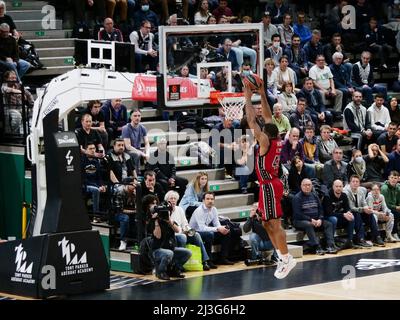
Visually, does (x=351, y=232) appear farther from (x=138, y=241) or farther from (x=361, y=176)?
(x=138, y=241)

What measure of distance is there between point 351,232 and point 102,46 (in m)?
6.91

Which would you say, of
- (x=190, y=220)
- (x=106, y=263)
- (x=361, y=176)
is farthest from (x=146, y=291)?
(x=361, y=176)

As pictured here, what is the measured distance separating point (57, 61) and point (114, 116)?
2555mm

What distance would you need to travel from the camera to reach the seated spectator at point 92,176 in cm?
2003

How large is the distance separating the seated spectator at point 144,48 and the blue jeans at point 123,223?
4.78m

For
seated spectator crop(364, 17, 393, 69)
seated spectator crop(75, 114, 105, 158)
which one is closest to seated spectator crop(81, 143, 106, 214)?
seated spectator crop(75, 114, 105, 158)

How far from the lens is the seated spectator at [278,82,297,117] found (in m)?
23.6

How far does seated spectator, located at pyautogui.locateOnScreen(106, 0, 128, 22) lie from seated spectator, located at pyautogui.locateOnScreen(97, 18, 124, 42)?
1247 millimetres

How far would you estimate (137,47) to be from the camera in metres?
23.7

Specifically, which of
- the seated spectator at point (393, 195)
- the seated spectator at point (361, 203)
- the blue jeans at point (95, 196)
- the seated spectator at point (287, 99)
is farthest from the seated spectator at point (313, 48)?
the blue jeans at point (95, 196)

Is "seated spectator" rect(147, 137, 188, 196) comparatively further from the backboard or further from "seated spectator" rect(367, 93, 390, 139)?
"seated spectator" rect(367, 93, 390, 139)

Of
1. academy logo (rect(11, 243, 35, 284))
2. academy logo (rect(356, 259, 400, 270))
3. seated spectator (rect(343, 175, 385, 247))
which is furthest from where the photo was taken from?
seated spectator (rect(343, 175, 385, 247))

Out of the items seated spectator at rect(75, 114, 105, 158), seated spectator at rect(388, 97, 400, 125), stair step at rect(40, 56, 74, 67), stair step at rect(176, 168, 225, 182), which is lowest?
stair step at rect(176, 168, 225, 182)

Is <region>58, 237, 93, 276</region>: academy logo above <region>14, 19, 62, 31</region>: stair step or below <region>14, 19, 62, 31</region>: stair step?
below
